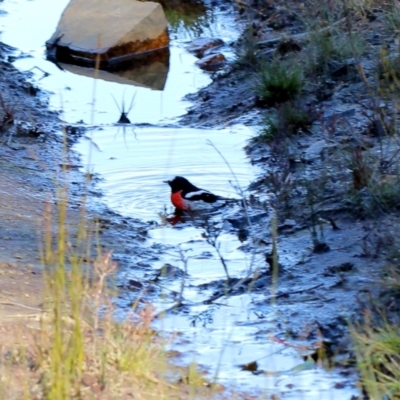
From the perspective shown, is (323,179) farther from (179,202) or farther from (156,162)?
(156,162)

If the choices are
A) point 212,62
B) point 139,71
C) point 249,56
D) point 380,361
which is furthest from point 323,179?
point 139,71

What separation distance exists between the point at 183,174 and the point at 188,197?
2.95 feet

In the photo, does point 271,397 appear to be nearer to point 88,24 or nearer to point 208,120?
point 208,120

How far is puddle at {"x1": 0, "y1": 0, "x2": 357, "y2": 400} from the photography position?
3.80 metres

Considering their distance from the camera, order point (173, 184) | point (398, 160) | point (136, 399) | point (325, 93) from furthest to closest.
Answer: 1. point (325, 93)
2. point (173, 184)
3. point (398, 160)
4. point (136, 399)

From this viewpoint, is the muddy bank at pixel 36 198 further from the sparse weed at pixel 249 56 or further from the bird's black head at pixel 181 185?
the sparse weed at pixel 249 56

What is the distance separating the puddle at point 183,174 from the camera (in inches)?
149

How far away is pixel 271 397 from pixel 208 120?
5309 mm

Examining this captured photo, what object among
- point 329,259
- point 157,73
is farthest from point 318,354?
point 157,73

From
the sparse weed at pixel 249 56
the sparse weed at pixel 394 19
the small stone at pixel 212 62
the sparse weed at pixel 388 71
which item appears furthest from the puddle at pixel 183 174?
the sparse weed at pixel 394 19

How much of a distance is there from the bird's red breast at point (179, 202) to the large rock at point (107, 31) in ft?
16.6

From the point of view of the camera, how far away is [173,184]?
629cm

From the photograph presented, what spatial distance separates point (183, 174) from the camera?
706cm

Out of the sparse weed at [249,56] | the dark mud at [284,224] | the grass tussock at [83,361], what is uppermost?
the sparse weed at [249,56]
